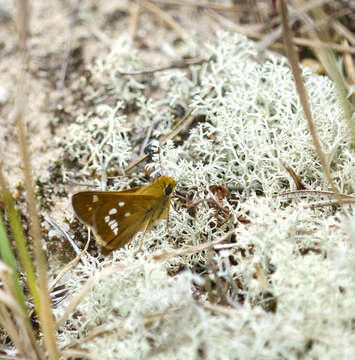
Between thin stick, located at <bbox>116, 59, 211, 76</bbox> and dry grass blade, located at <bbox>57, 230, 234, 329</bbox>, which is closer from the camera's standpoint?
dry grass blade, located at <bbox>57, 230, 234, 329</bbox>

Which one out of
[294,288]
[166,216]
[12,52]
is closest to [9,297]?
[166,216]

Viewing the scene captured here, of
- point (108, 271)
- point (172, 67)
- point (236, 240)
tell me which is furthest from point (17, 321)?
point (172, 67)

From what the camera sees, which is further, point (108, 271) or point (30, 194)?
point (108, 271)

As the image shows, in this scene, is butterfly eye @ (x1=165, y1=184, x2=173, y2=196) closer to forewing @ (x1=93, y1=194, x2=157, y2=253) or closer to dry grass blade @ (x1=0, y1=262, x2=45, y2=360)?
forewing @ (x1=93, y1=194, x2=157, y2=253)

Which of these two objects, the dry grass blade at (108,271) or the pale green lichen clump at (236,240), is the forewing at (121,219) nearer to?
the pale green lichen clump at (236,240)

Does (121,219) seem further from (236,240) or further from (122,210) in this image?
(236,240)

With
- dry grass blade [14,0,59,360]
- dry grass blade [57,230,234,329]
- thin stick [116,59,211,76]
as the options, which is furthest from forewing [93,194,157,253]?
thin stick [116,59,211,76]
